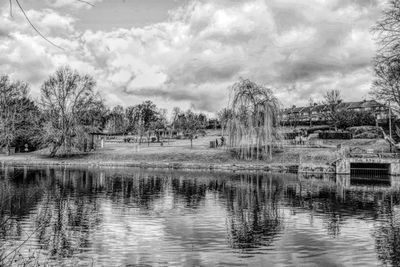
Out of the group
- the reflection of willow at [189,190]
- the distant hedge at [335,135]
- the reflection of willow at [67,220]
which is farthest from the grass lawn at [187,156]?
the reflection of willow at [67,220]

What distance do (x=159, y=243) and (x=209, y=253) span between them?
236 centimetres

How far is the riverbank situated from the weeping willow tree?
7.68 ft

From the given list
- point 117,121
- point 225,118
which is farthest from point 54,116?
point 117,121

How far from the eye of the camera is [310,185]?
133 ft

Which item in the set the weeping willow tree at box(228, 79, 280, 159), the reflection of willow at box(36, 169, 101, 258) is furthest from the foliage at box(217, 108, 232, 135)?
the reflection of willow at box(36, 169, 101, 258)

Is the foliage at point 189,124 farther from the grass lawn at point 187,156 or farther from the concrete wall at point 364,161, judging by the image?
the concrete wall at point 364,161

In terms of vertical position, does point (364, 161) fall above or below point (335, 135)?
below

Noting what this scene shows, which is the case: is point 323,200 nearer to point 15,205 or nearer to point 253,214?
point 253,214

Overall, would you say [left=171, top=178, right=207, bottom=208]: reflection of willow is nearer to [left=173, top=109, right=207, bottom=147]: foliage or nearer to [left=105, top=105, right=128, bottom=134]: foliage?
[left=173, top=109, right=207, bottom=147]: foliage

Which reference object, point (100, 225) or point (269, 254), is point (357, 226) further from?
point (100, 225)

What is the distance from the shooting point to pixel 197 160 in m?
62.8

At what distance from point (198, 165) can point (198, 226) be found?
129ft

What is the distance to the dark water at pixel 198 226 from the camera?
14.7 m

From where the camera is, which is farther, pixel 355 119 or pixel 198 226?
pixel 355 119
